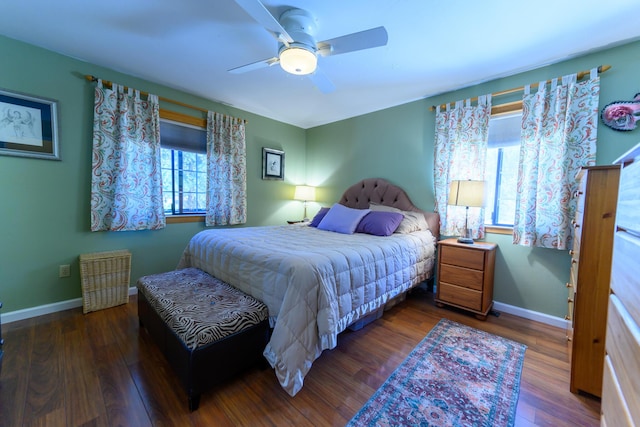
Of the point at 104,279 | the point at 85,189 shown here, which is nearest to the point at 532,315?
the point at 104,279

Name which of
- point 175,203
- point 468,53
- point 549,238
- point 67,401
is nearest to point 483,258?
point 549,238

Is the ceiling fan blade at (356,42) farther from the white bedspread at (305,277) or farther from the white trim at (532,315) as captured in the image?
the white trim at (532,315)

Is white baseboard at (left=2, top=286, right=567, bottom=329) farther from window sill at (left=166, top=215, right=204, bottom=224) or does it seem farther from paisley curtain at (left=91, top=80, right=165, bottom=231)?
window sill at (left=166, top=215, right=204, bottom=224)

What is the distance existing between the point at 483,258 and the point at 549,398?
1.10 m

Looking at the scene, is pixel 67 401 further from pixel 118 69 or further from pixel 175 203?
pixel 118 69

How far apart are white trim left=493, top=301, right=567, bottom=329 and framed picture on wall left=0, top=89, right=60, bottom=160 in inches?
183

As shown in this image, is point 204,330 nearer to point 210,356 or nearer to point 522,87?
point 210,356

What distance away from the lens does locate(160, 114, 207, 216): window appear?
10.0 feet

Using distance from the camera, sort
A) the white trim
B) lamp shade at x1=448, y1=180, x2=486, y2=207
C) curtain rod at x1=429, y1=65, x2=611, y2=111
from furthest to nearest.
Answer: lamp shade at x1=448, y1=180, x2=486, y2=207
the white trim
curtain rod at x1=429, y1=65, x2=611, y2=111

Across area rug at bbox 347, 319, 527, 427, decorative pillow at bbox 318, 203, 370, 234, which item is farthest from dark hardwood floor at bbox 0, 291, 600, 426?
decorative pillow at bbox 318, 203, 370, 234

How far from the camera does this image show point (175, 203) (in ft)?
10.5

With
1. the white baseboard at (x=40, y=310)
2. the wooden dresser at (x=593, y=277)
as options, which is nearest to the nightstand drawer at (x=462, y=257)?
the wooden dresser at (x=593, y=277)

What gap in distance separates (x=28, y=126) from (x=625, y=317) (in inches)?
153

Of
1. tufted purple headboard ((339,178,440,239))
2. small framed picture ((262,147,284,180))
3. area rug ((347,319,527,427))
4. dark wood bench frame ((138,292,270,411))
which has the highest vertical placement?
small framed picture ((262,147,284,180))
